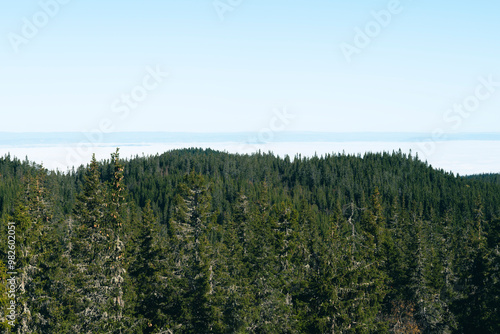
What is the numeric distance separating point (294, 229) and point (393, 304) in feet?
66.1

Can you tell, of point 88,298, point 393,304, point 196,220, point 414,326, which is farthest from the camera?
point 393,304

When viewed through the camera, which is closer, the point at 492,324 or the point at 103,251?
the point at 492,324

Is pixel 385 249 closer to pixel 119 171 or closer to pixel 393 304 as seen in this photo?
pixel 393 304

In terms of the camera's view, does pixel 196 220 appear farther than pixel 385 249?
No

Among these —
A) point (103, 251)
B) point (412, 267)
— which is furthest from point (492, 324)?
point (103, 251)

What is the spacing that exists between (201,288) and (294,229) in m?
15.9

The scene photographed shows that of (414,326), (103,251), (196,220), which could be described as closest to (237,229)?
(196,220)

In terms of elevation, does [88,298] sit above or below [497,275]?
below

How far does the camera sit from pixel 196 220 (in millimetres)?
37875

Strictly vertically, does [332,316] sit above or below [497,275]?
below

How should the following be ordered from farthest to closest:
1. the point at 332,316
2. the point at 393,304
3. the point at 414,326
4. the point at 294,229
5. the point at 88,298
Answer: the point at 393,304
the point at 414,326
the point at 294,229
the point at 88,298
the point at 332,316

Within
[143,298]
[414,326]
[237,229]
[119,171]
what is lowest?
[414,326]

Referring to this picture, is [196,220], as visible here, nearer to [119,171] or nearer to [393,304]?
[119,171]

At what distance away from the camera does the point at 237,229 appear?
52.9m
